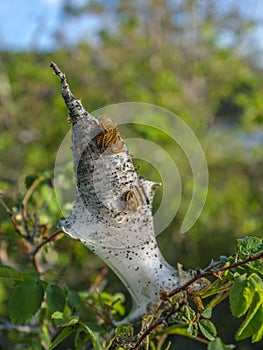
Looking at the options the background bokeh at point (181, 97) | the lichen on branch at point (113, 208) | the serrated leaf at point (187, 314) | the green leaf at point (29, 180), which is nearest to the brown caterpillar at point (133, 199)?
the lichen on branch at point (113, 208)

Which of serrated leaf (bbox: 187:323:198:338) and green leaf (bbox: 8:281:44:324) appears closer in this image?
serrated leaf (bbox: 187:323:198:338)

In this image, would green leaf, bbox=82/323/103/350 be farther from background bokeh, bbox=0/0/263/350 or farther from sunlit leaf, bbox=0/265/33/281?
background bokeh, bbox=0/0/263/350

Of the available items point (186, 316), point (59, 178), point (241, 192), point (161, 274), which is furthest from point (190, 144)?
point (186, 316)

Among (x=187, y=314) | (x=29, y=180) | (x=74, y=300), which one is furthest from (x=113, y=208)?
(x=29, y=180)

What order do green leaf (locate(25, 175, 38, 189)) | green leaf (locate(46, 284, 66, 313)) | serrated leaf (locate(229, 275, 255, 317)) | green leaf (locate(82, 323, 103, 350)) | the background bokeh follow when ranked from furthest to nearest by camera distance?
the background bokeh, green leaf (locate(25, 175, 38, 189)), green leaf (locate(46, 284, 66, 313)), green leaf (locate(82, 323, 103, 350)), serrated leaf (locate(229, 275, 255, 317))

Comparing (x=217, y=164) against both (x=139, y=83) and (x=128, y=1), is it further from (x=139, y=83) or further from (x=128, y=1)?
(x=128, y=1)

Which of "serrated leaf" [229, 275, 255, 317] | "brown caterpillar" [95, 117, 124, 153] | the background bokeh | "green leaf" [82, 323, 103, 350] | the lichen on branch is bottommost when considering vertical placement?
"green leaf" [82, 323, 103, 350]

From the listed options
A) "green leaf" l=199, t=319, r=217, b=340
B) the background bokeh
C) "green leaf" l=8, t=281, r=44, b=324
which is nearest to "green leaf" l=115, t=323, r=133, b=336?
"green leaf" l=199, t=319, r=217, b=340
